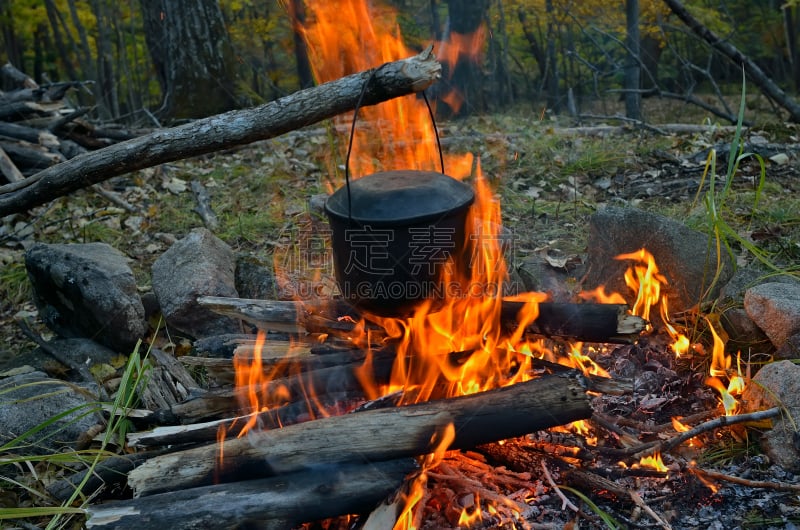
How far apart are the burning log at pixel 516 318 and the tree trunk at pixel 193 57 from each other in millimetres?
5168

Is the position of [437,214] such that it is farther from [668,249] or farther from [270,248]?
[270,248]

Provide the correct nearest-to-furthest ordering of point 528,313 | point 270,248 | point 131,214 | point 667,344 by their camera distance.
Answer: point 528,313 → point 667,344 → point 270,248 → point 131,214

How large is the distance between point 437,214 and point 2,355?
303cm

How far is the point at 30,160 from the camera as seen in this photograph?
225 inches

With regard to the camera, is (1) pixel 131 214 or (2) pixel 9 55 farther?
(2) pixel 9 55

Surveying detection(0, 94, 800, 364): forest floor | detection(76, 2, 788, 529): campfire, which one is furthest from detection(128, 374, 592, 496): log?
detection(0, 94, 800, 364): forest floor

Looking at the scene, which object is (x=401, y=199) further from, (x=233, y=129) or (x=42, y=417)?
(x=42, y=417)

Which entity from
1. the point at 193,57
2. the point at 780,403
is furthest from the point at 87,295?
the point at 193,57

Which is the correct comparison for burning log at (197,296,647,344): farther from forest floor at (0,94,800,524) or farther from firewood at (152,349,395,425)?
forest floor at (0,94,800,524)

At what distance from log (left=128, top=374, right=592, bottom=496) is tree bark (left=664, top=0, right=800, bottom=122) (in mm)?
4219

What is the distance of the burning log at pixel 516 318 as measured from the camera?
294 centimetres

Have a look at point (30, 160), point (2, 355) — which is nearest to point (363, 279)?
point (2, 355)

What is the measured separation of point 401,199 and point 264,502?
130cm

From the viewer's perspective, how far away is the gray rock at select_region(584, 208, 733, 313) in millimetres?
3557
